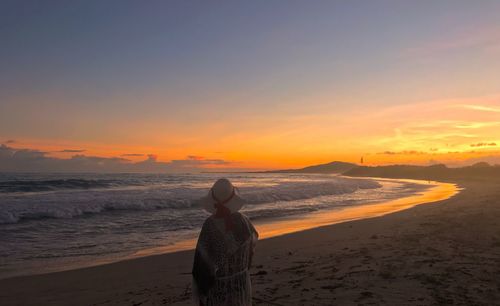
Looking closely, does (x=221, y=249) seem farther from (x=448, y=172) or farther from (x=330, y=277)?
(x=448, y=172)

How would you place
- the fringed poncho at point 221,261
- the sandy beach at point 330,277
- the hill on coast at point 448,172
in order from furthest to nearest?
the hill on coast at point 448,172
the sandy beach at point 330,277
the fringed poncho at point 221,261

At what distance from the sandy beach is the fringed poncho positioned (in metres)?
2.44

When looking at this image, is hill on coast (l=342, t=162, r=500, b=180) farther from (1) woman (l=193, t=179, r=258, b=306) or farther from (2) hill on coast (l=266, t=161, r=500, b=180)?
(1) woman (l=193, t=179, r=258, b=306)

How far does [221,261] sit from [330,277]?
3974mm

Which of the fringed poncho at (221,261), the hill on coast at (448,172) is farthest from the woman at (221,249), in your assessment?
the hill on coast at (448,172)

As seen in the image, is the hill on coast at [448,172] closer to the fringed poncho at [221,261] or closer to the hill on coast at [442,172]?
the hill on coast at [442,172]

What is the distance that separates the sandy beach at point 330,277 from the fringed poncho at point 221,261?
8.02 ft

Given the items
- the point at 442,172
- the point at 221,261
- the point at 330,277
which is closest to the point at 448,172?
the point at 442,172

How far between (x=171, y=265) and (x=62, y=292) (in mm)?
2342

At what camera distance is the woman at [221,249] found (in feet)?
10.5

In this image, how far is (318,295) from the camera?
Result: 227 inches

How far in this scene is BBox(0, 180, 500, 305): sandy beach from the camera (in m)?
5.68

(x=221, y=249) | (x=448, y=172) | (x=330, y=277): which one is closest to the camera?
(x=221, y=249)

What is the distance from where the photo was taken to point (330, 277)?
671 cm
